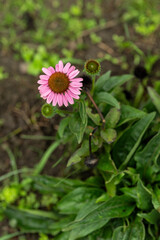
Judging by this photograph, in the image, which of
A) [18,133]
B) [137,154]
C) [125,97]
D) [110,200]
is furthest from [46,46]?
[110,200]

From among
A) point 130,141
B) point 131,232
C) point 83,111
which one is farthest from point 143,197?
point 83,111

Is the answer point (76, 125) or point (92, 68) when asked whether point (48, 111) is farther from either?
point (92, 68)

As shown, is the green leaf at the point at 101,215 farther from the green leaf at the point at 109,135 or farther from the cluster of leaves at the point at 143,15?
the cluster of leaves at the point at 143,15

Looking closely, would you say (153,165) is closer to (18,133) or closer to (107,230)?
(107,230)

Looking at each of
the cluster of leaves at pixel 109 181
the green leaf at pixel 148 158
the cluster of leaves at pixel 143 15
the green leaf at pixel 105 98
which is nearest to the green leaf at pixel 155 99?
the cluster of leaves at pixel 109 181

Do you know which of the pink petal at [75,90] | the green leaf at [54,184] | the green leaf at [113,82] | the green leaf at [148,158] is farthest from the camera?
the green leaf at [54,184]

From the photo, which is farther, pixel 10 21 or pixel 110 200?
pixel 10 21

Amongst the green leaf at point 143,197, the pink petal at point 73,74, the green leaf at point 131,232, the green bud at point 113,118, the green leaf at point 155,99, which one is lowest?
the green leaf at point 131,232
